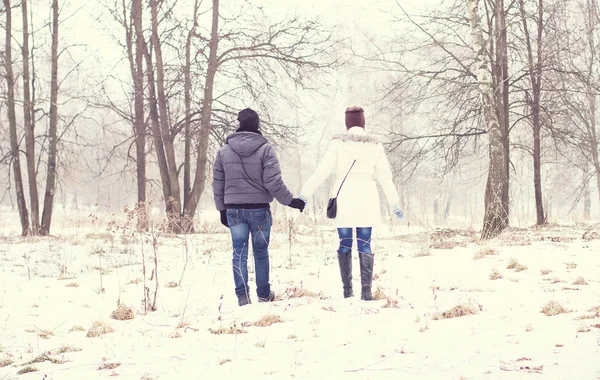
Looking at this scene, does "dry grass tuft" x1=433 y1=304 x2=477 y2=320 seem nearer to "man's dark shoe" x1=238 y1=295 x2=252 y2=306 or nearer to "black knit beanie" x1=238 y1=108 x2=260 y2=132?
"man's dark shoe" x1=238 y1=295 x2=252 y2=306

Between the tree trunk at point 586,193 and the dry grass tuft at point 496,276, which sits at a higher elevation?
the tree trunk at point 586,193

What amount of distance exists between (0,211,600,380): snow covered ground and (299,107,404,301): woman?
0.46m

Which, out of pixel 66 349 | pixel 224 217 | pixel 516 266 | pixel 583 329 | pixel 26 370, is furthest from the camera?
pixel 516 266

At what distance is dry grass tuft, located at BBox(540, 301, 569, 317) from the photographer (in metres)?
3.97

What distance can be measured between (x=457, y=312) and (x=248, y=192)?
2.11 meters

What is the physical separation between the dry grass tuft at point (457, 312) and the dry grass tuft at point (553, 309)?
0.52 metres

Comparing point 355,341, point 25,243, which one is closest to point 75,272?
point 25,243

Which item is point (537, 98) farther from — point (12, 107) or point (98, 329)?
point (12, 107)

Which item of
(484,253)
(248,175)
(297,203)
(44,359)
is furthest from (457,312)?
(484,253)

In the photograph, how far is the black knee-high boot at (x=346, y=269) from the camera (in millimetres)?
5066

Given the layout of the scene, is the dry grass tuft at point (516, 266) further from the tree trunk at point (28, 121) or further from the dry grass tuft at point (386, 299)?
the tree trunk at point (28, 121)

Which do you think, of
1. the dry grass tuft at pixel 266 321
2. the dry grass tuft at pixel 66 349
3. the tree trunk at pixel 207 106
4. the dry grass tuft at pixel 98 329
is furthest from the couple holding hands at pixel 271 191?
the tree trunk at pixel 207 106

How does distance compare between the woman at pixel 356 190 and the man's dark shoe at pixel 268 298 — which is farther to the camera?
the man's dark shoe at pixel 268 298

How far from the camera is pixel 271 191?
487 centimetres
